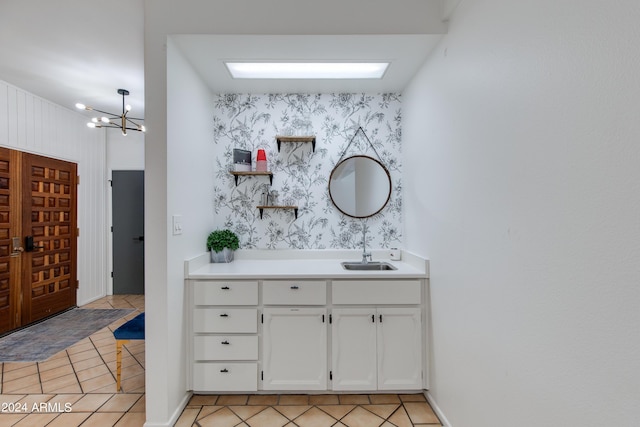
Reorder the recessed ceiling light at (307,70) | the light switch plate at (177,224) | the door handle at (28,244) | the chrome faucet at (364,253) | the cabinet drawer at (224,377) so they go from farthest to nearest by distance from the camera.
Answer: the door handle at (28,244) < the chrome faucet at (364,253) < the recessed ceiling light at (307,70) < the cabinet drawer at (224,377) < the light switch plate at (177,224)

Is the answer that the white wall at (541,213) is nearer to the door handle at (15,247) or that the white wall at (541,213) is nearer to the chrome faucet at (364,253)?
the chrome faucet at (364,253)

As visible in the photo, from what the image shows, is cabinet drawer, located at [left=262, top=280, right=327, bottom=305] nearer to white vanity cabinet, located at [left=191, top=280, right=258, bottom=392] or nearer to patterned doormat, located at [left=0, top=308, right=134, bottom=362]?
white vanity cabinet, located at [left=191, top=280, right=258, bottom=392]

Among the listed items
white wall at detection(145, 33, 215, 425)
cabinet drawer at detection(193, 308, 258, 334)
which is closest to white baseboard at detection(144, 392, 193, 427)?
white wall at detection(145, 33, 215, 425)

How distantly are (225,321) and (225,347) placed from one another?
0.18m

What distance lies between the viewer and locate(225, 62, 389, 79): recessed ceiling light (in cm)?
224

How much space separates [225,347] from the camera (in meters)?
2.04

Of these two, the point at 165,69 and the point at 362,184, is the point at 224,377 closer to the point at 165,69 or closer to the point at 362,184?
the point at 362,184

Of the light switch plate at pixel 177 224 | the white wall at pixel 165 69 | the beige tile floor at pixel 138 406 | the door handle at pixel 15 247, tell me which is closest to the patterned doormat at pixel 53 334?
the beige tile floor at pixel 138 406

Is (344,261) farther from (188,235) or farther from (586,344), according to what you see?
(586,344)

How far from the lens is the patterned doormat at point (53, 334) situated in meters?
2.74

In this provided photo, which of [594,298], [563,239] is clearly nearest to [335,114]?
[563,239]

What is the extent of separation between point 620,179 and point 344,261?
6.53 feet

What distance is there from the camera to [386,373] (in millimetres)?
2059

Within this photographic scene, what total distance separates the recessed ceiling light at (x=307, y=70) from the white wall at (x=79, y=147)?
2.86 m
